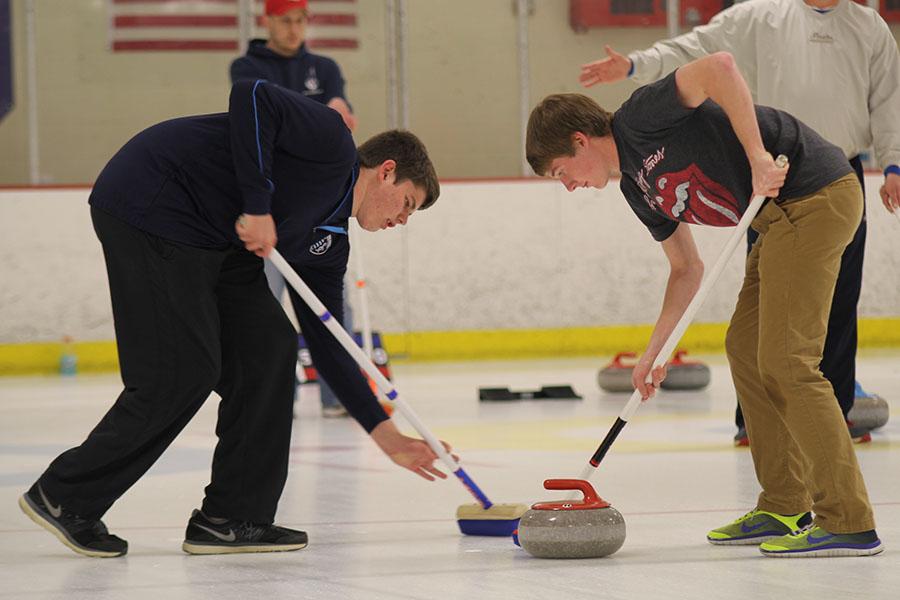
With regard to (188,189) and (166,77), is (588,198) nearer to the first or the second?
(166,77)

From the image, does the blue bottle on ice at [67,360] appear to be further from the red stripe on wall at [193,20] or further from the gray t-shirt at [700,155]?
the gray t-shirt at [700,155]

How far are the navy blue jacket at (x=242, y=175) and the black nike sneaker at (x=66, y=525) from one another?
0.63m

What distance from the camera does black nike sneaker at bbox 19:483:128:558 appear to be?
3.32m

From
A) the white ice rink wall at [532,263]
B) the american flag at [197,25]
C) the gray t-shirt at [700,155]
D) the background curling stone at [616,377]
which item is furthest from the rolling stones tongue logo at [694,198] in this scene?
the american flag at [197,25]

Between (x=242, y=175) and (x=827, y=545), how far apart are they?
1406 mm

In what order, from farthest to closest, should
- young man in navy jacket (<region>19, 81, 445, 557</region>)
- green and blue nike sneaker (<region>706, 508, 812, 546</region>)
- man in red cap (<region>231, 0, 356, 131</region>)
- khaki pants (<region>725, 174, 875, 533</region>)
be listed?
man in red cap (<region>231, 0, 356, 131</region>), green and blue nike sneaker (<region>706, 508, 812, 546</region>), young man in navy jacket (<region>19, 81, 445, 557</region>), khaki pants (<region>725, 174, 875, 533</region>)

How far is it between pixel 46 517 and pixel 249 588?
22.9 inches

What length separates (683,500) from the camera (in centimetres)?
404

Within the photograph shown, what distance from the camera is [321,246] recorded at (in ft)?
11.2

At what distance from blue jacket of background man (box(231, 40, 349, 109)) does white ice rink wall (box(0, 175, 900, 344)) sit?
123 inches

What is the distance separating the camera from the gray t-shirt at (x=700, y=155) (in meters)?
3.13

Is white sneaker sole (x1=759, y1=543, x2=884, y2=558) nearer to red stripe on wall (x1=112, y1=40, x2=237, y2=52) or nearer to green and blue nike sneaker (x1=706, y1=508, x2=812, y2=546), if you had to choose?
green and blue nike sneaker (x1=706, y1=508, x2=812, y2=546)

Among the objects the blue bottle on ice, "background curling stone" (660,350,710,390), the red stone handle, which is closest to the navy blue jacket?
the red stone handle

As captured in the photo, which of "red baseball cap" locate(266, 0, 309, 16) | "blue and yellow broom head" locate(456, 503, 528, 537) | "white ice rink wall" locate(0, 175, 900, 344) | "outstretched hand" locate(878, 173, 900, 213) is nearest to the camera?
"blue and yellow broom head" locate(456, 503, 528, 537)
